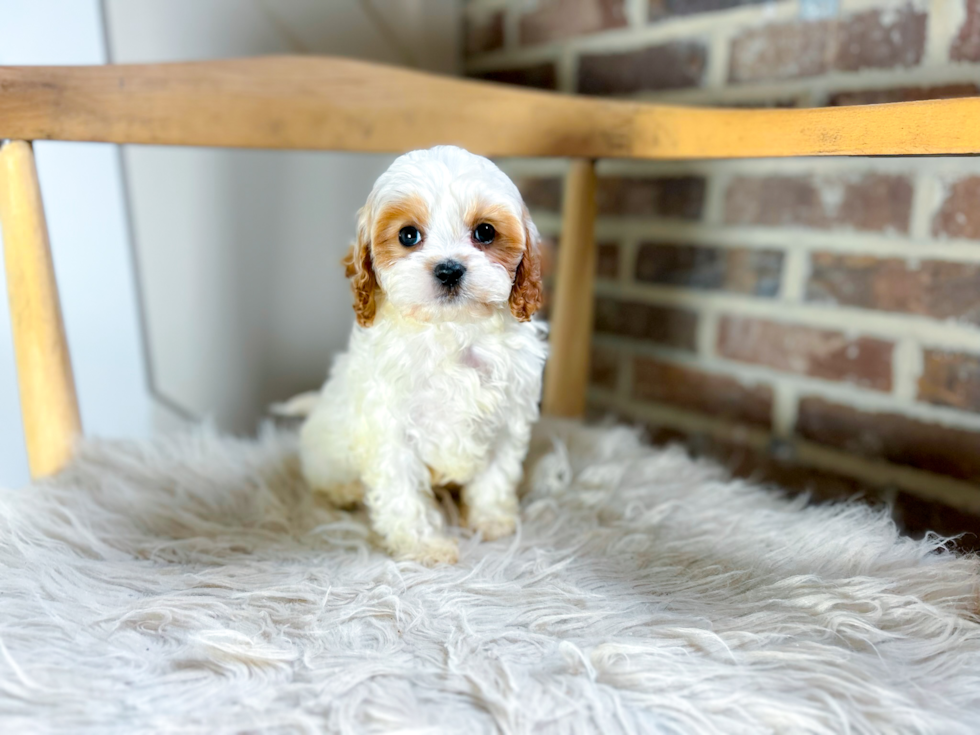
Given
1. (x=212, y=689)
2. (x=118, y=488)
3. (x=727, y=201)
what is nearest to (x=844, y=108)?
(x=727, y=201)

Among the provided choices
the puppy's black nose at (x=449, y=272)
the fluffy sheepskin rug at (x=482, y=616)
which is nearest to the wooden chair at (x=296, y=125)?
the fluffy sheepskin rug at (x=482, y=616)

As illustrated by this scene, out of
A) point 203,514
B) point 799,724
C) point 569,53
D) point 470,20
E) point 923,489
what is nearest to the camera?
point 799,724

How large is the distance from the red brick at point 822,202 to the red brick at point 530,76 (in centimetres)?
46

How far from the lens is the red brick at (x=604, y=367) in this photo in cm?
150

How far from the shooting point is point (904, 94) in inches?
40.0

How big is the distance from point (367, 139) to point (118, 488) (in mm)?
553

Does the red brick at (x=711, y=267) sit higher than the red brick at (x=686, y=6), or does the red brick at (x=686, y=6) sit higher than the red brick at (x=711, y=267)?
the red brick at (x=686, y=6)

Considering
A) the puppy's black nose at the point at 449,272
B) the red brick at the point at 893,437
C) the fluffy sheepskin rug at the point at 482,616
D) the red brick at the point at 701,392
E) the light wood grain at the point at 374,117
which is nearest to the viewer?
the fluffy sheepskin rug at the point at 482,616

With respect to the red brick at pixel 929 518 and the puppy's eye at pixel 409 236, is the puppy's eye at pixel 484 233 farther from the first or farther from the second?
the red brick at pixel 929 518

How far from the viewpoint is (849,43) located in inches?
41.8

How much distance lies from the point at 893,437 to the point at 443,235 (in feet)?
2.70

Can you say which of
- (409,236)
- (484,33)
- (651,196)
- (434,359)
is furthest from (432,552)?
(484,33)

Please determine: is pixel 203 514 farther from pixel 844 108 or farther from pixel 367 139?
pixel 844 108

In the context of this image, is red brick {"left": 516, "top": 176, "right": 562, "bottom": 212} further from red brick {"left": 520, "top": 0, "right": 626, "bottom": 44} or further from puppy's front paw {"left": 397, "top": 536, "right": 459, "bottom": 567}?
puppy's front paw {"left": 397, "top": 536, "right": 459, "bottom": 567}
